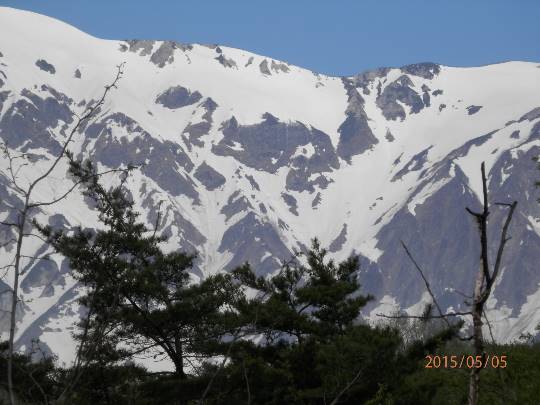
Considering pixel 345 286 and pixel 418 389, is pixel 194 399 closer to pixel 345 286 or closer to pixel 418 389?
pixel 345 286

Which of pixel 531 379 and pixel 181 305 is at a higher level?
pixel 181 305

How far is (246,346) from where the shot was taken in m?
25.9

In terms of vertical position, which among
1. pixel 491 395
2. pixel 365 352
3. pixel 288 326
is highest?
pixel 288 326

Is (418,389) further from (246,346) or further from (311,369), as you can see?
(246,346)

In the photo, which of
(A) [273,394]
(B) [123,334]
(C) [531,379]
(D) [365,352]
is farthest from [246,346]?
(C) [531,379]

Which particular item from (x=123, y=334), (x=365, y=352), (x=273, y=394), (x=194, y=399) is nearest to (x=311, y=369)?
(x=273, y=394)

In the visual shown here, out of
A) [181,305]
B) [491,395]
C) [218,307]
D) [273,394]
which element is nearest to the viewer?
[491,395]

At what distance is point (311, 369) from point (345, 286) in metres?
3.15

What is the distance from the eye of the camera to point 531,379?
55.0 ft

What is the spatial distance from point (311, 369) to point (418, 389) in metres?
6.25

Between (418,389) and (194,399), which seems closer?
(418,389)

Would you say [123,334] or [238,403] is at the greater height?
[123,334]

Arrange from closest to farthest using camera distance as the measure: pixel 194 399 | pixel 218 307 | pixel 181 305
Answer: pixel 194 399
pixel 181 305
pixel 218 307

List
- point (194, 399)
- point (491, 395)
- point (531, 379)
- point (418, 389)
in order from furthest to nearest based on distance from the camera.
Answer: point (194, 399)
point (418, 389)
point (531, 379)
point (491, 395)
